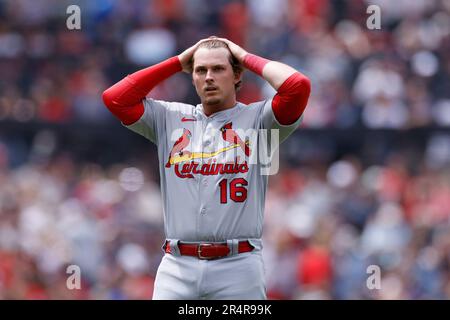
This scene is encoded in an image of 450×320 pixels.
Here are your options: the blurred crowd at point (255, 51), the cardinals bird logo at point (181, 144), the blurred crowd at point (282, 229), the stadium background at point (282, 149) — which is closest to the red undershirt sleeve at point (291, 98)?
the cardinals bird logo at point (181, 144)

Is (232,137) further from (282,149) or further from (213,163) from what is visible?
(282,149)

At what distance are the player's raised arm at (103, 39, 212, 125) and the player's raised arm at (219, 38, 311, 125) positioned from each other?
0.39 meters

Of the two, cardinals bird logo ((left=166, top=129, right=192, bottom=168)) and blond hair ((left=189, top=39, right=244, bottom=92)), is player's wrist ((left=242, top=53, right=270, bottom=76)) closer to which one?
blond hair ((left=189, top=39, right=244, bottom=92))

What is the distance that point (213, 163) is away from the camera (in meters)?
5.00

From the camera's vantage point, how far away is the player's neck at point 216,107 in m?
5.13

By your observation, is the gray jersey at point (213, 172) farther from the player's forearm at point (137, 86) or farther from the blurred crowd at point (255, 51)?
the blurred crowd at point (255, 51)

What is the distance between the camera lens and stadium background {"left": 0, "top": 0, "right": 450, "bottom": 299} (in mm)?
9758

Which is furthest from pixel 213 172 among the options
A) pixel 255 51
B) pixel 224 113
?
pixel 255 51

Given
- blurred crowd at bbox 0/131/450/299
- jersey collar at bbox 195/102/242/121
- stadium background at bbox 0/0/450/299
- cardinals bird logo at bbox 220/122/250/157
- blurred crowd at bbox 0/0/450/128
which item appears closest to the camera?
cardinals bird logo at bbox 220/122/250/157

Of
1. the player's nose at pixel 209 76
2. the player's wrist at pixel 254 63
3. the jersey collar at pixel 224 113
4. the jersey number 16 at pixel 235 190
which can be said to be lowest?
the jersey number 16 at pixel 235 190

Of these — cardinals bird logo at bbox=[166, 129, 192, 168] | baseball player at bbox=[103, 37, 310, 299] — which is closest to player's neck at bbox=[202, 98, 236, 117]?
baseball player at bbox=[103, 37, 310, 299]

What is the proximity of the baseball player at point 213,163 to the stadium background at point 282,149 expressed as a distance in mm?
4457

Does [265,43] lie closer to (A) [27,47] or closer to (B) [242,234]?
(A) [27,47]

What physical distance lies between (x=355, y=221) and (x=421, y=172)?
1.13m
